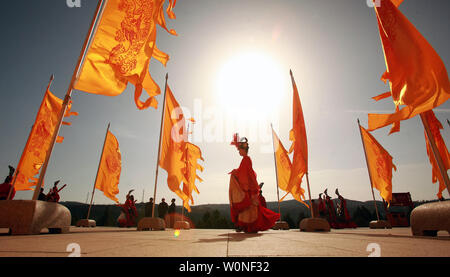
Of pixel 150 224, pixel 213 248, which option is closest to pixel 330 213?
pixel 150 224

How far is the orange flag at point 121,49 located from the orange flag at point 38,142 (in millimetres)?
3215

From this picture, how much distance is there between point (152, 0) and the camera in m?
4.53

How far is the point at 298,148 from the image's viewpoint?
20.4ft

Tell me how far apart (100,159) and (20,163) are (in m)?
4.46

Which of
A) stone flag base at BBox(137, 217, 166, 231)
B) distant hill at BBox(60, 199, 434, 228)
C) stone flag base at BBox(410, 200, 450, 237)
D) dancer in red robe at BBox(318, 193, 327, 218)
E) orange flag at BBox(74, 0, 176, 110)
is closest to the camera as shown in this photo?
stone flag base at BBox(410, 200, 450, 237)

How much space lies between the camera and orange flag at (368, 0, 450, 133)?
3293 mm

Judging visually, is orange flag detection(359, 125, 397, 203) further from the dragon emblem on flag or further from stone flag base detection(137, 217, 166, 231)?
the dragon emblem on flag

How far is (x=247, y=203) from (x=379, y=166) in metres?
8.43

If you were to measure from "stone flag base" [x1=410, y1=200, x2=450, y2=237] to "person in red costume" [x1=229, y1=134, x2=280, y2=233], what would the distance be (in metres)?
2.85

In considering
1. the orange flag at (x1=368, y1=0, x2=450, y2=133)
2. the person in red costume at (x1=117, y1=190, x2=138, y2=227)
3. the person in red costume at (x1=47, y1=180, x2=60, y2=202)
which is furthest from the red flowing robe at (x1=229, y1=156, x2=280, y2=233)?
the person in red costume at (x1=117, y1=190, x2=138, y2=227)

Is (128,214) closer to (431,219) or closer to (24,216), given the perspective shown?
(24,216)

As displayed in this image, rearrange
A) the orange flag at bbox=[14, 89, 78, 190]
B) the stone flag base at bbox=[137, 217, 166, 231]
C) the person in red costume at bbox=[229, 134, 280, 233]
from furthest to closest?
the stone flag base at bbox=[137, 217, 166, 231] < the orange flag at bbox=[14, 89, 78, 190] < the person in red costume at bbox=[229, 134, 280, 233]

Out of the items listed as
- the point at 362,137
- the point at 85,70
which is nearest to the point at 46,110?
the point at 85,70
